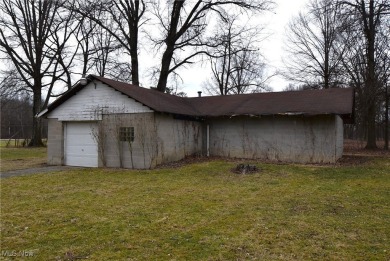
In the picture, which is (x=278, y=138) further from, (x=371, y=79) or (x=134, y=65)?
(x=134, y=65)

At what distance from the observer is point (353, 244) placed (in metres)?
4.81

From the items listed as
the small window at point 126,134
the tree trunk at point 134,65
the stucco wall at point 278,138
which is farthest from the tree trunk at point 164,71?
the small window at point 126,134

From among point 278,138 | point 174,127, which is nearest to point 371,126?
point 278,138

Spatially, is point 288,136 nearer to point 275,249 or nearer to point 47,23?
point 275,249

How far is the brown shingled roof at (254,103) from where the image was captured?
14094 millimetres

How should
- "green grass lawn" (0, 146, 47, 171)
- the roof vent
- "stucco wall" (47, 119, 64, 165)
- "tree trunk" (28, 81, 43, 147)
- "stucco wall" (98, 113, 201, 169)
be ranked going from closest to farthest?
"stucco wall" (98, 113, 201, 169) < the roof vent < "green grass lawn" (0, 146, 47, 171) < "stucco wall" (47, 119, 64, 165) < "tree trunk" (28, 81, 43, 147)

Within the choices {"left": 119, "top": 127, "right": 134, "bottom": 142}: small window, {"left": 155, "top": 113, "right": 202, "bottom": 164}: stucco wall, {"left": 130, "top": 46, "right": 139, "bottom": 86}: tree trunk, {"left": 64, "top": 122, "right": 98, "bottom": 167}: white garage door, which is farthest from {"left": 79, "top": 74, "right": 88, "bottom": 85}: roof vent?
{"left": 130, "top": 46, "right": 139, "bottom": 86}: tree trunk

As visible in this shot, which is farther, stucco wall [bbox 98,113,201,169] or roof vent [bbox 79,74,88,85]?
roof vent [bbox 79,74,88,85]

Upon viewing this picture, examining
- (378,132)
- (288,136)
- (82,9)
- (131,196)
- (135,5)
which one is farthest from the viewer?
(378,132)

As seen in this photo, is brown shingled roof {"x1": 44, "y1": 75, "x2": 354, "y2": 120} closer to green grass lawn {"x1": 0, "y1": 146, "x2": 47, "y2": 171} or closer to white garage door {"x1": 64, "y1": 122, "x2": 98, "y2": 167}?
white garage door {"x1": 64, "y1": 122, "x2": 98, "y2": 167}

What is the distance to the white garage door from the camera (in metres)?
15.0

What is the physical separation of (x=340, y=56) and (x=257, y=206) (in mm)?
24411

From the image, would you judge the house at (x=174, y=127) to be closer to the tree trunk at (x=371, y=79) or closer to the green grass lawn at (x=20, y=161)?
the green grass lawn at (x=20, y=161)

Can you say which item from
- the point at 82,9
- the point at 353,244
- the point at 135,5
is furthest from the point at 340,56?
the point at 353,244
